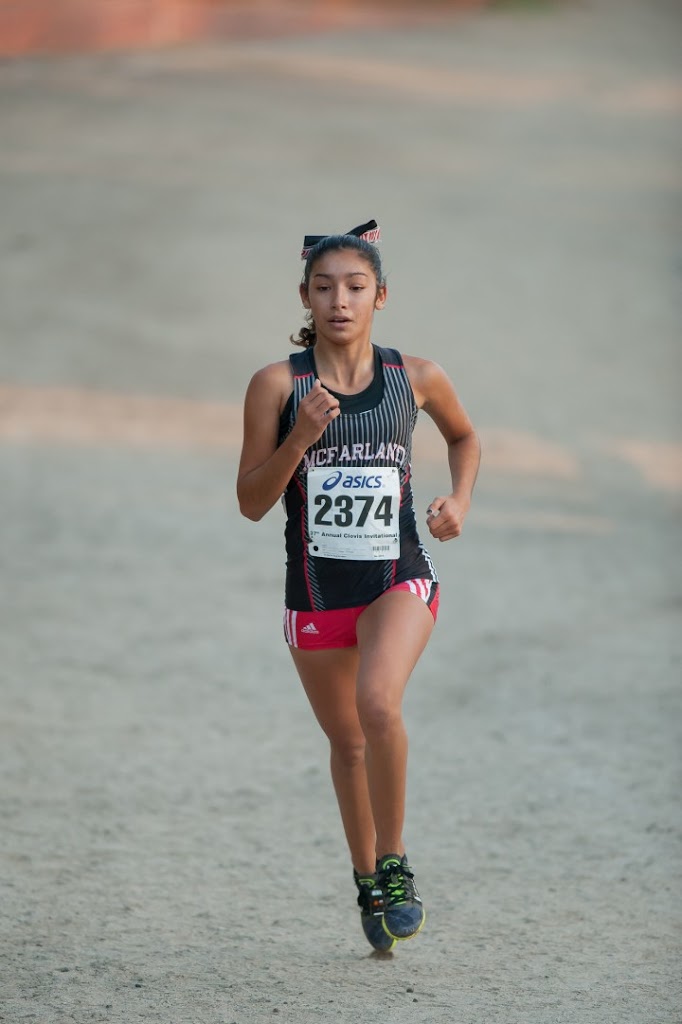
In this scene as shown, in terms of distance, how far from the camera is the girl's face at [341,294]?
3924 mm

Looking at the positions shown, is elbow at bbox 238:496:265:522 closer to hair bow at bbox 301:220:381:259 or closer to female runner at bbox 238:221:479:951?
female runner at bbox 238:221:479:951

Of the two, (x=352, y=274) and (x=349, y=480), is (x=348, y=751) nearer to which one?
(x=349, y=480)

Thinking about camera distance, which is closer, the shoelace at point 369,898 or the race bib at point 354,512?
the race bib at point 354,512

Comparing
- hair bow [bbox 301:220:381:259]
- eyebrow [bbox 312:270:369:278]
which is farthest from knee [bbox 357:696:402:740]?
hair bow [bbox 301:220:381:259]

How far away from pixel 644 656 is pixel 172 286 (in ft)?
31.5

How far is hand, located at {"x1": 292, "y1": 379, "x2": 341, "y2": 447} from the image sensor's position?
3.74 m

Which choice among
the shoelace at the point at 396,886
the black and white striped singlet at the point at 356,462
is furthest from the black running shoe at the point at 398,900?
the black and white striped singlet at the point at 356,462

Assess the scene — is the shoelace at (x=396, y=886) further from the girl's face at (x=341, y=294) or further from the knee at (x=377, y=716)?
the girl's face at (x=341, y=294)

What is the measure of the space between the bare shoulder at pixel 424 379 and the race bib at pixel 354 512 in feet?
0.82

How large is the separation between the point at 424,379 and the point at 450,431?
0.22 meters

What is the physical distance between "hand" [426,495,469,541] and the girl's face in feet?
1.71

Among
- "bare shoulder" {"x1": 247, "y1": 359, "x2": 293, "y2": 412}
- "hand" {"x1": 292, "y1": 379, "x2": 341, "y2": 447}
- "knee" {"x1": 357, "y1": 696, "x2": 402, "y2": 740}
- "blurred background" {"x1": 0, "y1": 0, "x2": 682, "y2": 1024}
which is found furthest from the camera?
"blurred background" {"x1": 0, "y1": 0, "x2": 682, "y2": 1024}

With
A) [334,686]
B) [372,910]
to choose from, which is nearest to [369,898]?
[372,910]

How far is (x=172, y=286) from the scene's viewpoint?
55.1 feet
